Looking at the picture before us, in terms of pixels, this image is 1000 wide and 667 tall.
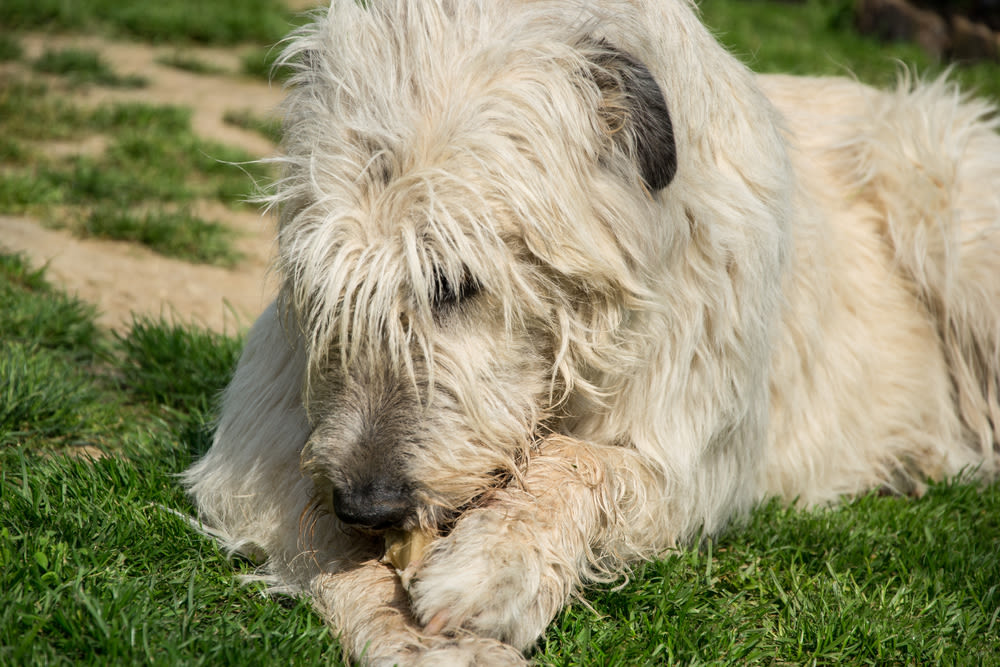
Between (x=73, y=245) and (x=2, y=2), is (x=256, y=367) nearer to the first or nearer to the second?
(x=73, y=245)

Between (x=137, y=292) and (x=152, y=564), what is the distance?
2351 mm

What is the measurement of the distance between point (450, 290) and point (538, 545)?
72cm

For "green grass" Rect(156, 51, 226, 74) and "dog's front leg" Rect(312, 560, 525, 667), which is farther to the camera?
"green grass" Rect(156, 51, 226, 74)

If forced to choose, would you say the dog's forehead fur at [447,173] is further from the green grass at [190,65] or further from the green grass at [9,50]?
the green grass at [190,65]

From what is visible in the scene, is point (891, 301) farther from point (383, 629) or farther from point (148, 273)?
point (148, 273)

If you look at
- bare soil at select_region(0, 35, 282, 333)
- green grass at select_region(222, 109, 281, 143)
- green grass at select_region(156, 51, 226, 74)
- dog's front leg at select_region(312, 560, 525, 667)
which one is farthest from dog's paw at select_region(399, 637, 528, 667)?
green grass at select_region(156, 51, 226, 74)

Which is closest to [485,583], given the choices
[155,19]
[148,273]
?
[148,273]

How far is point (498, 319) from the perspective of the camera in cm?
264

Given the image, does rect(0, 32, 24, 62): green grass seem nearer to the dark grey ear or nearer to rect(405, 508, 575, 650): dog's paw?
the dark grey ear

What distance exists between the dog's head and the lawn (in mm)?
495

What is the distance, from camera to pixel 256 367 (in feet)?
10.5

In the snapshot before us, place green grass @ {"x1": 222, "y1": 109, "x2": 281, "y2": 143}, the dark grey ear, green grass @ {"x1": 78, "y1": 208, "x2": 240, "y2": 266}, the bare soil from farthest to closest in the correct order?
green grass @ {"x1": 222, "y1": 109, "x2": 281, "y2": 143} → green grass @ {"x1": 78, "y1": 208, "x2": 240, "y2": 266} → the bare soil → the dark grey ear

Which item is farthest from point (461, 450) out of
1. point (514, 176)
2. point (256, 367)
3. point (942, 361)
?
point (942, 361)

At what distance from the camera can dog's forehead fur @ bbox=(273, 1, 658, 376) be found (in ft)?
8.29
